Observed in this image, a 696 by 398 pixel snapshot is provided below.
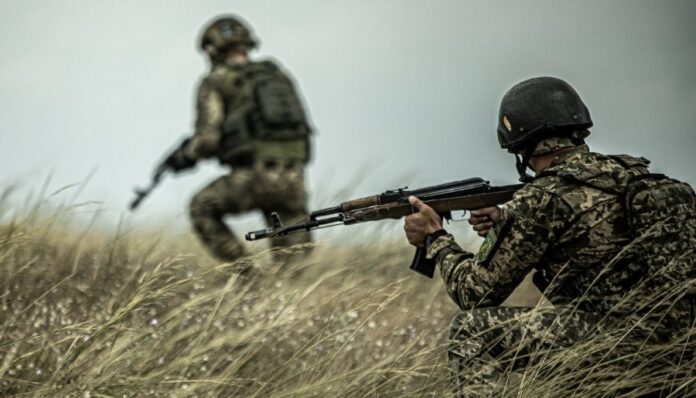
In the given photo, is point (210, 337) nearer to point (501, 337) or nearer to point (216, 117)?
point (501, 337)

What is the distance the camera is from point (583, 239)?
12.0ft

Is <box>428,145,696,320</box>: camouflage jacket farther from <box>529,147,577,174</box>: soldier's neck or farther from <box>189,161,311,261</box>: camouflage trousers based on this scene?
<box>189,161,311,261</box>: camouflage trousers

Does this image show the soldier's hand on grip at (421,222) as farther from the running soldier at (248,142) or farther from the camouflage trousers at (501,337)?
the running soldier at (248,142)

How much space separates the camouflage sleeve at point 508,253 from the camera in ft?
12.0

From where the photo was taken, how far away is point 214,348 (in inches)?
156

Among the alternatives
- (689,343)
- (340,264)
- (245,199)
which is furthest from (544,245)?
(245,199)

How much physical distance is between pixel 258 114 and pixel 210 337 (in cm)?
396

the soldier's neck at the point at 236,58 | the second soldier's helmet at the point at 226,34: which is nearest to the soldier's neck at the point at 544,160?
the soldier's neck at the point at 236,58

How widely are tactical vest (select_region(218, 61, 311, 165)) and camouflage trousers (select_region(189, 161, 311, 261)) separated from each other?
117 millimetres

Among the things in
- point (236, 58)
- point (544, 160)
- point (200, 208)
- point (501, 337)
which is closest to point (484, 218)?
point (544, 160)

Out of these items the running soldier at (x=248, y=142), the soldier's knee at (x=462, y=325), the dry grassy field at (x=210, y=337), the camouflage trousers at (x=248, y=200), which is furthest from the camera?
the running soldier at (x=248, y=142)

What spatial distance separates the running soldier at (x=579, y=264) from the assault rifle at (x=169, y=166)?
4912 mm

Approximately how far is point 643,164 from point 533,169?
0.42 m

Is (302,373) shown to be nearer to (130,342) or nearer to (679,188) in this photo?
(130,342)
